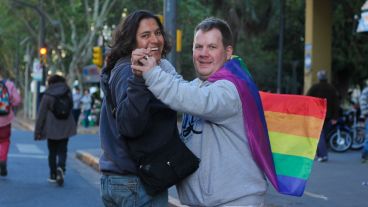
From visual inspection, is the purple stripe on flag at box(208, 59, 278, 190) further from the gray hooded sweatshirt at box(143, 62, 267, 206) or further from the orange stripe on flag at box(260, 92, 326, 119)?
the orange stripe on flag at box(260, 92, 326, 119)

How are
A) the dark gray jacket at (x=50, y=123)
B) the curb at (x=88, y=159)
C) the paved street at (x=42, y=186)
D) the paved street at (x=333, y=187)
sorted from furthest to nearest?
the curb at (x=88, y=159)
the dark gray jacket at (x=50, y=123)
the paved street at (x=42, y=186)
the paved street at (x=333, y=187)

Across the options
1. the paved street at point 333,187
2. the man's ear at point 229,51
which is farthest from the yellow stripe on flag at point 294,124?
the paved street at point 333,187

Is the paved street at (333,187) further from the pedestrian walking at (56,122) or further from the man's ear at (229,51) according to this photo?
the man's ear at (229,51)

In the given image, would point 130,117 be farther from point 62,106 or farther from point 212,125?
point 62,106

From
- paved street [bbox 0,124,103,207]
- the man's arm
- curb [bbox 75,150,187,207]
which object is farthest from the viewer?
curb [bbox 75,150,187,207]

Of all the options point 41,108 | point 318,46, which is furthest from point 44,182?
point 318,46

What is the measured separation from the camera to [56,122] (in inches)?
392

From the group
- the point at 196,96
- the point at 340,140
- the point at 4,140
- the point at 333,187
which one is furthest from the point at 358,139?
the point at 196,96

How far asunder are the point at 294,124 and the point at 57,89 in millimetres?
7426

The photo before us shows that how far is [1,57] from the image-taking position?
6222 centimetres

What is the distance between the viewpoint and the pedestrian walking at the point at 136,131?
2.90 metres

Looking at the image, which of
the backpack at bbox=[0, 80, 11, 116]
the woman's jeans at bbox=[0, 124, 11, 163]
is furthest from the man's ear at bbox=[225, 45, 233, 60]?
the woman's jeans at bbox=[0, 124, 11, 163]

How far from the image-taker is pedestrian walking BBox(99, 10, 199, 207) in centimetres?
290

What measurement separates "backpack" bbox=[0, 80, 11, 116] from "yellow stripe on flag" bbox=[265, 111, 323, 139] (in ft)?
25.3
